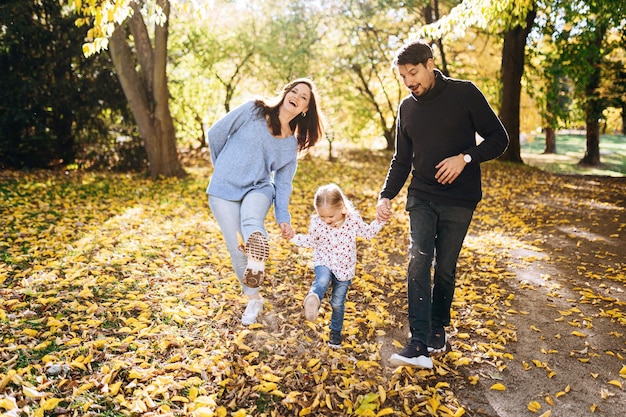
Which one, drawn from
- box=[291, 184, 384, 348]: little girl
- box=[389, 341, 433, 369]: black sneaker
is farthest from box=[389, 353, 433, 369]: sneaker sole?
box=[291, 184, 384, 348]: little girl

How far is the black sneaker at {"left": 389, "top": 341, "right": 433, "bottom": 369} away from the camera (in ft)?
11.0

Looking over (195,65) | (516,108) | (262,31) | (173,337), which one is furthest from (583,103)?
(173,337)

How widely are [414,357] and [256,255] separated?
4.63 feet

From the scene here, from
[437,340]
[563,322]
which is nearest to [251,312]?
[437,340]

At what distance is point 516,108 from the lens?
15.0m

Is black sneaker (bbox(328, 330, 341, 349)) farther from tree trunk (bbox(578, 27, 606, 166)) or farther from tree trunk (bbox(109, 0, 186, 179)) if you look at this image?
tree trunk (bbox(578, 27, 606, 166))

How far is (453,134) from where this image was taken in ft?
10.6

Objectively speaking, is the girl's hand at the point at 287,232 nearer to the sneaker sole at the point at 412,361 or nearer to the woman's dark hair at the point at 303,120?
the woman's dark hair at the point at 303,120

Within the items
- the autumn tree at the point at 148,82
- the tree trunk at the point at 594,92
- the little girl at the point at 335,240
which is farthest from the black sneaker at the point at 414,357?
the tree trunk at the point at 594,92

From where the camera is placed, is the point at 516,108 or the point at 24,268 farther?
the point at 516,108

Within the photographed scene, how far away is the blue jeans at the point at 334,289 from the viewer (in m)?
3.40

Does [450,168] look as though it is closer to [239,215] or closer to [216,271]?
[239,215]

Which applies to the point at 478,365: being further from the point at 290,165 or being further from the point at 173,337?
the point at 173,337

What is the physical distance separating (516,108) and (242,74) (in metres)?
10.2
